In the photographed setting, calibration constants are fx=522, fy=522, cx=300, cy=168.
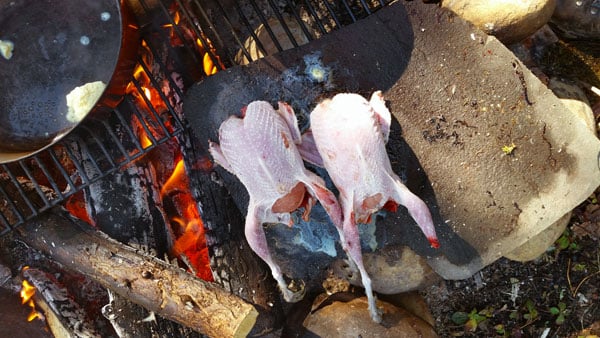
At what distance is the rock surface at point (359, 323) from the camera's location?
3004mm

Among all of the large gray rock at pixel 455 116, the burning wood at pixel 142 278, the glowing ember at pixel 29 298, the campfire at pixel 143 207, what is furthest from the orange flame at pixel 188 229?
the glowing ember at pixel 29 298

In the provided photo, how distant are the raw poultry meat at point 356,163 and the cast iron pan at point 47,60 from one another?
4.44ft

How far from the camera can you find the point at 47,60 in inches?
122

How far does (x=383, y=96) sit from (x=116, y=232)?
1812 mm

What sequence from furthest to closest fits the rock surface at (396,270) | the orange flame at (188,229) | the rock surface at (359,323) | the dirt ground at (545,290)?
the dirt ground at (545,290) → the orange flame at (188,229) → the rock surface at (396,270) → the rock surface at (359,323)

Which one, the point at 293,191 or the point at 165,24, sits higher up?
the point at 165,24

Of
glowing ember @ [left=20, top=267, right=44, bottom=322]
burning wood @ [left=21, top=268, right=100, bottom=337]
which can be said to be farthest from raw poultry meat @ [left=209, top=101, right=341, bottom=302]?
glowing ember @ [left=20, top=267, right=44, bottom=322]

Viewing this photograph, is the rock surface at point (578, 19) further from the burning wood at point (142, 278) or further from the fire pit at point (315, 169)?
the burning wood at point (142, 278)

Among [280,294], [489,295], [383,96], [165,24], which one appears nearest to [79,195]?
[165,24]

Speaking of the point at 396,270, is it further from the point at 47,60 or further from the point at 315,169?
the point at 47,60

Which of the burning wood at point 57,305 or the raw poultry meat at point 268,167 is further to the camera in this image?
the burning wood at point 57,305

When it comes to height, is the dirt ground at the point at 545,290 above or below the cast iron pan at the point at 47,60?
below

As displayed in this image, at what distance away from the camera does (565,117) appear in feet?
9.55

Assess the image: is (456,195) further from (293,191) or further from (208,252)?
(208,252)
